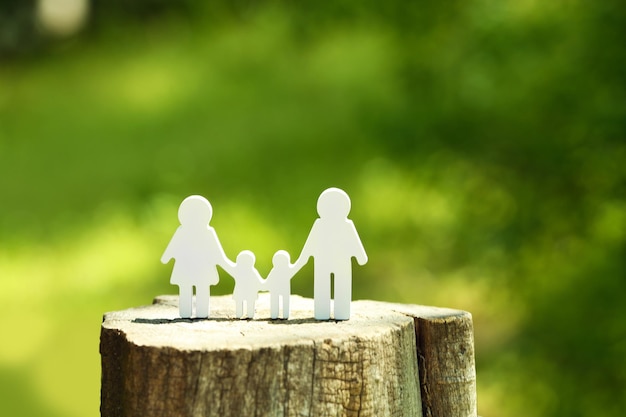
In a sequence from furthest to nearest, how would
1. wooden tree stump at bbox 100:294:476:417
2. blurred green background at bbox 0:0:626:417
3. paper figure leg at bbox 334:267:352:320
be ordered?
blurred green background at bbox 0:0:626:417
paper figure leg at bbox 334:267:352:320
wooden tree stump at bbox 100:294:476:417

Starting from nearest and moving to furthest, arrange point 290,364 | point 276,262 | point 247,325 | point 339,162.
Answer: point 290,364
point 247,325
point 276,262
point 339,162

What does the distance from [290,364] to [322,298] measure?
393 millimetres

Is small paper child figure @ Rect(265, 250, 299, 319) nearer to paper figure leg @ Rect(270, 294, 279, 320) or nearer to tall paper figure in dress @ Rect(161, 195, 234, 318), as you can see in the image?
paper figure leg @ Rect(270, 294, 279, 320)

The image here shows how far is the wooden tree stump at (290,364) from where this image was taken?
7.27 feet

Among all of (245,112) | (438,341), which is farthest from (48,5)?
(438,341)

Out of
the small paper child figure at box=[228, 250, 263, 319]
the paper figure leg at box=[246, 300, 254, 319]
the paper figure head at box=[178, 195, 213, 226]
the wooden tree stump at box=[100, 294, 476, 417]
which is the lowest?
the wooden tree stump at box=[100, 294, 476, 417]

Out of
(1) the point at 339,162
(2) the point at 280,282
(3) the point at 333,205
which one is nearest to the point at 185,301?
(2) the point at 280,282

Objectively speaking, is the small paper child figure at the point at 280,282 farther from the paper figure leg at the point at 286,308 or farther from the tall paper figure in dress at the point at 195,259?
the tall paper figure in dress at the point at 195,259

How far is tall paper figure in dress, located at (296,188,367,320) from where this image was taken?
8.60 feet

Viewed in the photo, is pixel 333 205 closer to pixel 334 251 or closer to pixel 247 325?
pixel 334 251

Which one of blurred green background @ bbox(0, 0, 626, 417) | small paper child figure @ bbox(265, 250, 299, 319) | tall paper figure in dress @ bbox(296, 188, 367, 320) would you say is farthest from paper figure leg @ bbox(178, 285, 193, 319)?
blurred green background @ bbox(0, 0, 626, 417)

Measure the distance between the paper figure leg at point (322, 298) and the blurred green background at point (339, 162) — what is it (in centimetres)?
289

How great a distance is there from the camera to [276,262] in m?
2.67

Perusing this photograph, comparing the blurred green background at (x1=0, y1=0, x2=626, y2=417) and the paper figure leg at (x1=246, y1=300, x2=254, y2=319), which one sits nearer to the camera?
the paper figure leg at (x1=246, y1=300, x2=254, y2=319)
